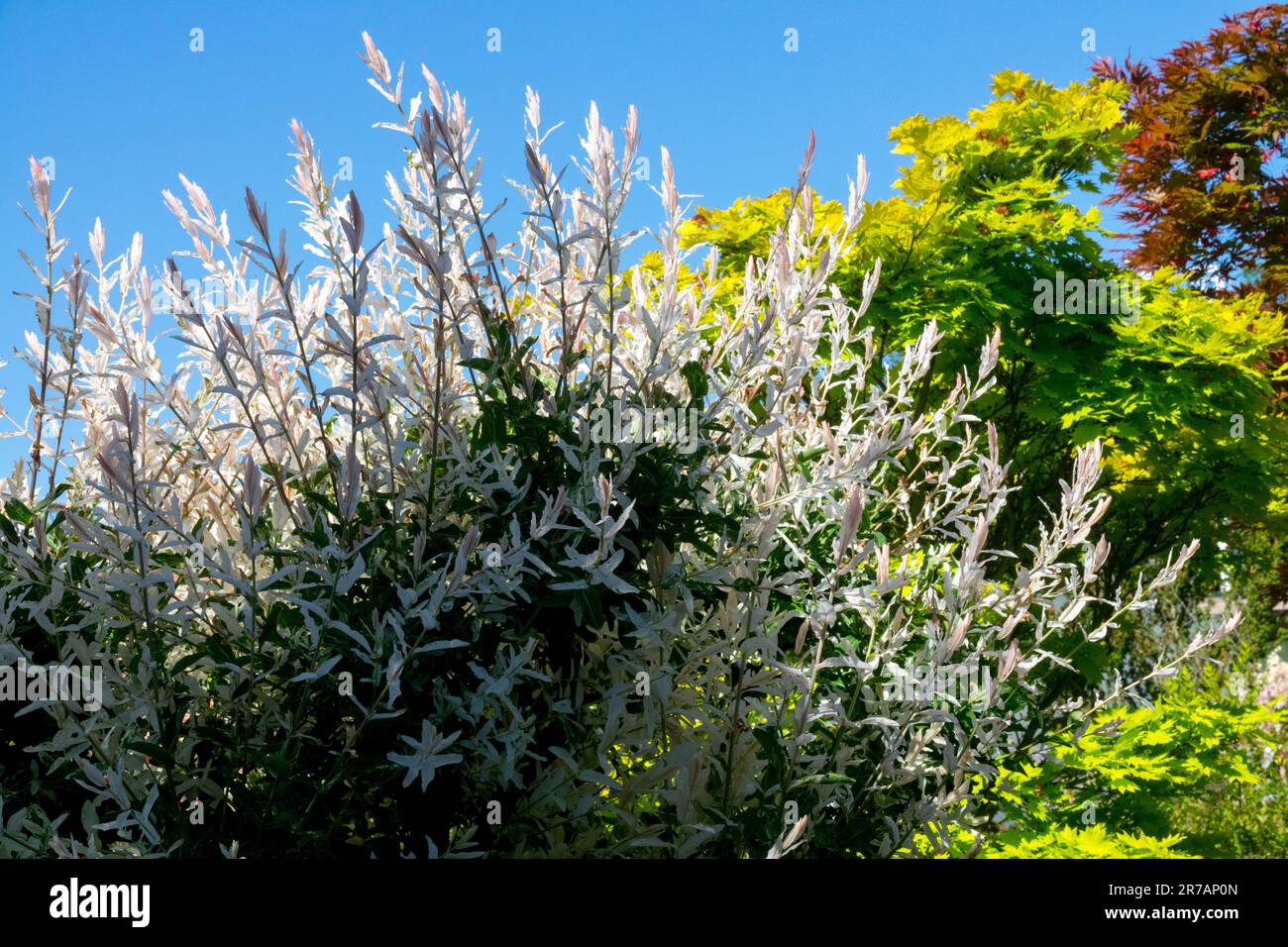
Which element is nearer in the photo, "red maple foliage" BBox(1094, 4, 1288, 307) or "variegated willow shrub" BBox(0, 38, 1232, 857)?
"variegated willow shrub" BBox(0, 38, 1232, 857)

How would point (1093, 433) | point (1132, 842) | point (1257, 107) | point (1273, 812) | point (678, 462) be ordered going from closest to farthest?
Answer: point (678, 462) < point (1132, 842) < point (1273, 812) < point (1093, 433) < point (1257, 107)

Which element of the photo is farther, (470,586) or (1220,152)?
(1220,152)

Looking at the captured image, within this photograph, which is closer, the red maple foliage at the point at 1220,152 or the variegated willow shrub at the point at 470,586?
the variegated willow shrub at the point at 470,586

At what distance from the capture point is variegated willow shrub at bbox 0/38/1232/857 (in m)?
2.42

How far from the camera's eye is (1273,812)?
8203mm

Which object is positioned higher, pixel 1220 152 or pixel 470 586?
pixel 1220 152

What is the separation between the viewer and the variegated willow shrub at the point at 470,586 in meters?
2.42

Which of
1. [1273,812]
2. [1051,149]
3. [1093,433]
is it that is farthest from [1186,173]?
[1273,812]

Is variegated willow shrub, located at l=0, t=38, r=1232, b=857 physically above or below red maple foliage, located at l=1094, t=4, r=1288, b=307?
below

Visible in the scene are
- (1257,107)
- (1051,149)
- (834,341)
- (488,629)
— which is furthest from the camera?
(1257,107)

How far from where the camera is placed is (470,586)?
2385 mm

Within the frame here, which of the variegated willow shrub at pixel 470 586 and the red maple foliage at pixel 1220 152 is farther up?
the red maple foliage at pixel 1220 152
